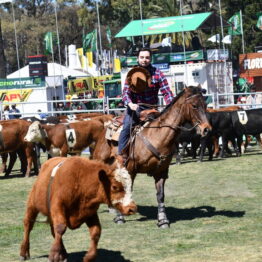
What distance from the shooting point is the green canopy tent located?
38.2m

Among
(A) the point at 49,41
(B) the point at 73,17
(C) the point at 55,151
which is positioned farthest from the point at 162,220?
(B) the point at 73,17

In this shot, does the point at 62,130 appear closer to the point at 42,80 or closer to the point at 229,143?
the point at 229,143

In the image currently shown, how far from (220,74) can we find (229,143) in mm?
13752

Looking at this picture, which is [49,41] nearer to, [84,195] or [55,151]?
[55,151]

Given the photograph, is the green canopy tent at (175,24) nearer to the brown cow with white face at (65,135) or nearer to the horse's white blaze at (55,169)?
the brown cow with white face at (65,135)

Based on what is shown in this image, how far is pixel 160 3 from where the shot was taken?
217 feet

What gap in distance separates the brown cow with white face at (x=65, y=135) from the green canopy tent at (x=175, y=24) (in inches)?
820

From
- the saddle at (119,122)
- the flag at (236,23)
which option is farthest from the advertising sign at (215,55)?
the saddle at (119,122)

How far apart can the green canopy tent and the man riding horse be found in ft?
89.9

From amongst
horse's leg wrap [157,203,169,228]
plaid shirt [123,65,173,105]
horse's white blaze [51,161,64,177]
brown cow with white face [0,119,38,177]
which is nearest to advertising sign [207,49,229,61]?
brown cow with white face [0,119,38,177]

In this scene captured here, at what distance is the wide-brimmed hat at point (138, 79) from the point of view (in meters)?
10.2

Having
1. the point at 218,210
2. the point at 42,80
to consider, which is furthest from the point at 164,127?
the point at 42,80

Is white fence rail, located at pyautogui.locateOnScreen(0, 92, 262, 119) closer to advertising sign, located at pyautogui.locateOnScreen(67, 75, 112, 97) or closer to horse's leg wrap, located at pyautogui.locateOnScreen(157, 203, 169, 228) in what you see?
advertising sign, located at pyautogui.locateOnScreen(67, 75, 112, 97)

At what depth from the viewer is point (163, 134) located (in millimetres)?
10320
